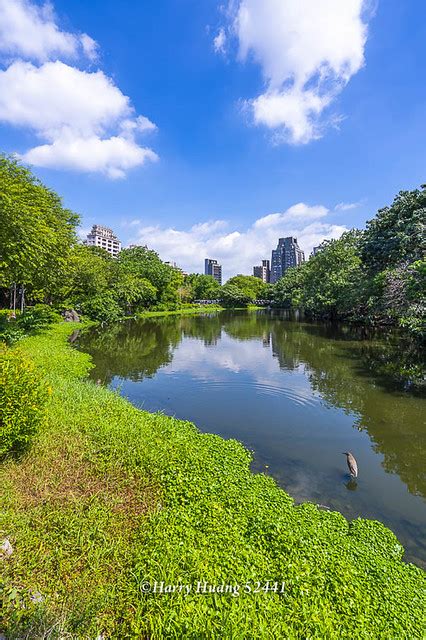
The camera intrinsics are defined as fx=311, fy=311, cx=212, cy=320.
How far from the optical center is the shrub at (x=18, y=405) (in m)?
5.46

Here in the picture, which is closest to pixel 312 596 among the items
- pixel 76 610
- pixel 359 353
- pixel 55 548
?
pixel 76 610

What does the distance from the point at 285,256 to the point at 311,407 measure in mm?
155437

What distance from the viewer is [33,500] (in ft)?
15.5

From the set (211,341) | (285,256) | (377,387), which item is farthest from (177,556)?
(285,256)

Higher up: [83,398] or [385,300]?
[385,300]

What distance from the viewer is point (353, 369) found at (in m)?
18.2

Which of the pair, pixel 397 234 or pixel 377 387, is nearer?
pixel 377 387

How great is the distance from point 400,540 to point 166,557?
4328 millimetres

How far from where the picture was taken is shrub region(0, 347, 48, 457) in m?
5.46

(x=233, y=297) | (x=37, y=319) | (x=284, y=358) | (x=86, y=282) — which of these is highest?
(x=86, y=282)

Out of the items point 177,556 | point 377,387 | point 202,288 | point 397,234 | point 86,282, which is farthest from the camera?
point 202,288

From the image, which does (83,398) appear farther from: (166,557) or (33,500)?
(166,557)

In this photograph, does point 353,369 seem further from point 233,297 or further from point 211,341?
point 233,297

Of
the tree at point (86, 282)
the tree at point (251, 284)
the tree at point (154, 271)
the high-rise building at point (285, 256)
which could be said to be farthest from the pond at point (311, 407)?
the high-rise building at point (285, 256)
